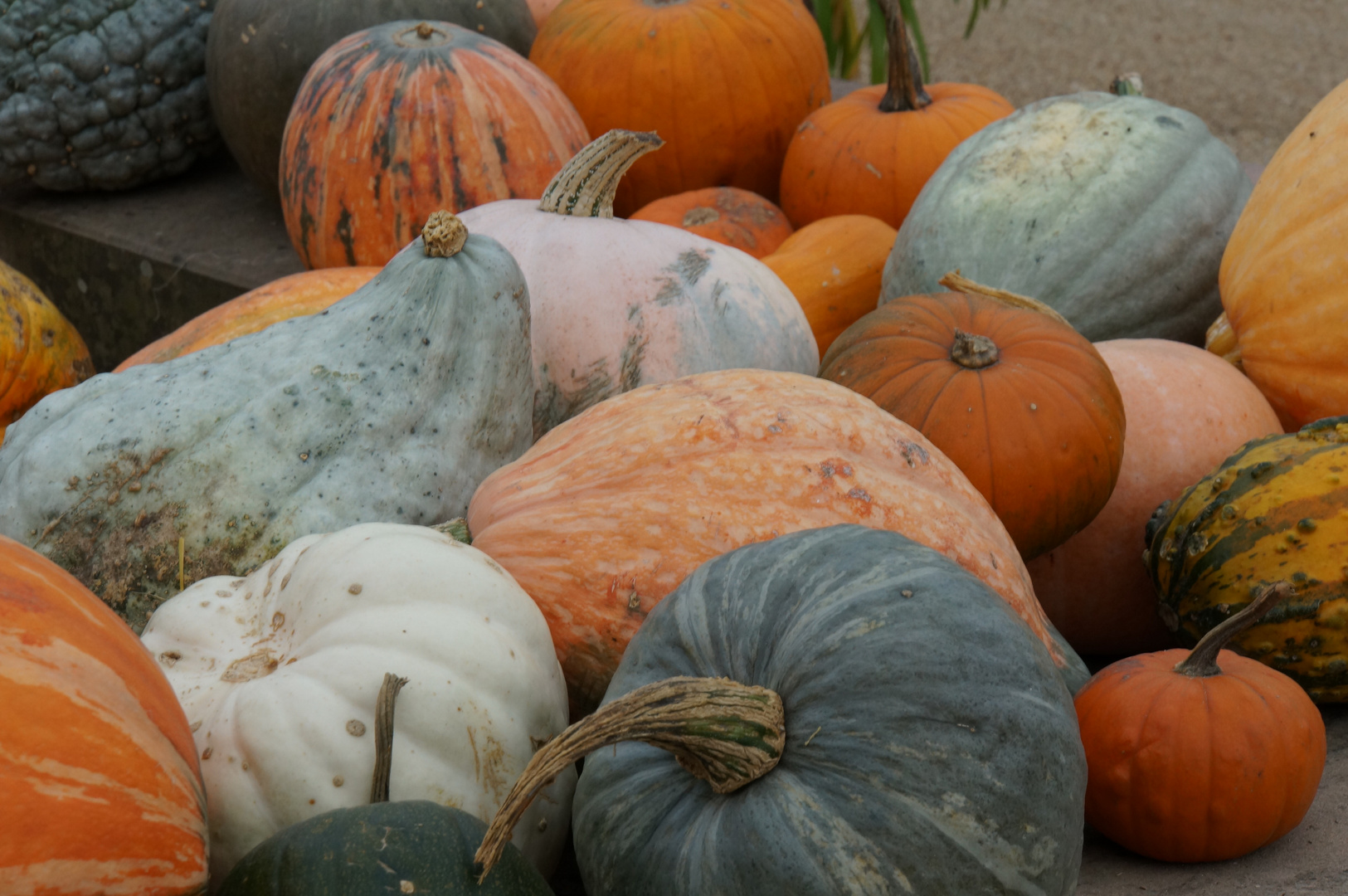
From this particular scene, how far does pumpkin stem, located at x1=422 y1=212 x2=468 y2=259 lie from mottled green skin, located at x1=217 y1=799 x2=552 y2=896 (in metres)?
1.03

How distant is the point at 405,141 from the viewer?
2.83 metres

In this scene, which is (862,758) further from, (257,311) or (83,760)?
(257,311)

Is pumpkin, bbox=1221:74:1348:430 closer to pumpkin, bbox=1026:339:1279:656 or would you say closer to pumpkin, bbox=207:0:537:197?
pumpkin, bbox=1026:339:1279:656

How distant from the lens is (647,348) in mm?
2178

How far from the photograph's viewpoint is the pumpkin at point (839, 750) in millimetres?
1150

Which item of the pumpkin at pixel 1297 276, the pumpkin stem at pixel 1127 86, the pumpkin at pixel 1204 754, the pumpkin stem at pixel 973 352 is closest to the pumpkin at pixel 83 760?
the pumpkin at pixel 1204 754

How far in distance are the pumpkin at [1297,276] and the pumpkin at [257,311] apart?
1868 millimetres

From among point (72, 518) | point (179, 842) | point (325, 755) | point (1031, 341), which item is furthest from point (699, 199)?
point (179, 842)

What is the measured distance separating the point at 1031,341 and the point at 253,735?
1.50m

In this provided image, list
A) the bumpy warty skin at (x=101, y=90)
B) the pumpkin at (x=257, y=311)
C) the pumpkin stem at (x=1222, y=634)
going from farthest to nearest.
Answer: the bumpy warty skin at (x=101, y=90), the pumpkin at (x=257, y=311), the pumpkin stem at (x=1222, y=634)

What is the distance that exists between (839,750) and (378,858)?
0.47m

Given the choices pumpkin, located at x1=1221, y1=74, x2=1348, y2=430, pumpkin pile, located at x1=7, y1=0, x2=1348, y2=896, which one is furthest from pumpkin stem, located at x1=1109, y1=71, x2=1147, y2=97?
pumpkin, located at x1=1221, y1=74, x2=1348, y2=430

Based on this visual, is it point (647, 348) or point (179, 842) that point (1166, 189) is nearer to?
point (647, 348)

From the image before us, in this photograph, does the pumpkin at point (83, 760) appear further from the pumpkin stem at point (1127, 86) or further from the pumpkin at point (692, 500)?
the pumpkin stem at point (1127, 86)
